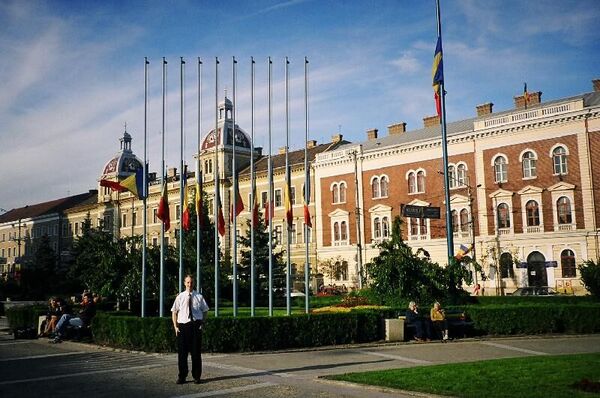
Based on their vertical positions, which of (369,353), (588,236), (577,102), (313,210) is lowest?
(369,353)

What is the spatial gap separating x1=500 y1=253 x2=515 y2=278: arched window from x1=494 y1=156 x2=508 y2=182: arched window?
19.7 ft

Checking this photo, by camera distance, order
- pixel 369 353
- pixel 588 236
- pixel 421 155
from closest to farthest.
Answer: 1. pixel 369 353
2. pixel 588 236
3. pixel 421 155

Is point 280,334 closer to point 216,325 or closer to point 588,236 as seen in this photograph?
point 216,325

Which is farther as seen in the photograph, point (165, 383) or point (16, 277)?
point (16, 277)

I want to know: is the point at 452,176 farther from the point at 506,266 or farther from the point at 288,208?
the point at 288,208

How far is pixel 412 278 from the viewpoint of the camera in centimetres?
2639

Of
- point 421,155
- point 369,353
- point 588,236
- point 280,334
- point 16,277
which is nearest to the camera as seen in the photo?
point 369,353

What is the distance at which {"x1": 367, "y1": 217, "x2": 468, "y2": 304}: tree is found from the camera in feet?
86.5

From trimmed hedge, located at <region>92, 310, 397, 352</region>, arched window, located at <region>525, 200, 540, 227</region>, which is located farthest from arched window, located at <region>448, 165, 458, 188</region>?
trimmed hedge, located at <region>92, 310, 397, 352</region>

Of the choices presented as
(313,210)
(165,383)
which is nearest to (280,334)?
(165,383)

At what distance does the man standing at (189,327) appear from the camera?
38.7ft

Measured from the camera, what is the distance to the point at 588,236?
1736 inches

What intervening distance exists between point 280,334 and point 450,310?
7431mm

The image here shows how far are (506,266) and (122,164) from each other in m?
52.1
